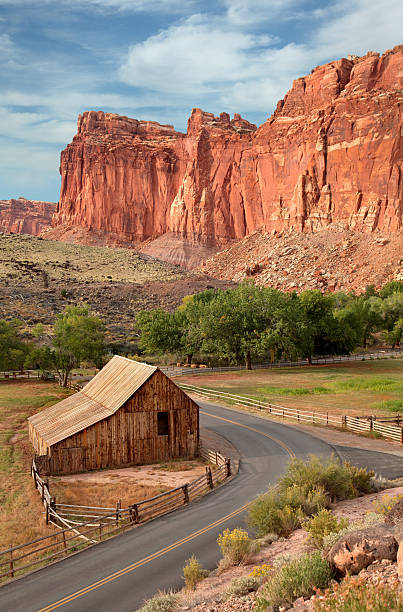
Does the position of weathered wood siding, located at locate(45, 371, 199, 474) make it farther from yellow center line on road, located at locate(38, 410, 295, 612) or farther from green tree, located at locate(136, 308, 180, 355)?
green tree, located at locate(136, 308, 180, 355)

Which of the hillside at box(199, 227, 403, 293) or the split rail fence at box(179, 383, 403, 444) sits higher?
the hillside at box(199, 227, 403, 293)

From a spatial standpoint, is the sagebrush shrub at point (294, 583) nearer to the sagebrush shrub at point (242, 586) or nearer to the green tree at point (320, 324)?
the sagebrush shrub at point (242, 586)

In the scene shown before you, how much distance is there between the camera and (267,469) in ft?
71.5

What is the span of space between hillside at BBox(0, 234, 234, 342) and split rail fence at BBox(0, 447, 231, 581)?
5332 centimetres

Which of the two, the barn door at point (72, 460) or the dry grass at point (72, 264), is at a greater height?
the dry grass at point (72, 264)

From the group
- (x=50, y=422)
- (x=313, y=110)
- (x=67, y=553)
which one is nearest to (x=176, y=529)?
(x=67, y=553)

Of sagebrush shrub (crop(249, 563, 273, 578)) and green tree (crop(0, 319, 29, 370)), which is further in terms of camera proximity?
green tree (crop(0, 319, 29, 370))

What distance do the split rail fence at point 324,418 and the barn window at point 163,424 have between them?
11166 millimetres

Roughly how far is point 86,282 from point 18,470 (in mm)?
82538

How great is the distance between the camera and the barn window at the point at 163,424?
2517cm

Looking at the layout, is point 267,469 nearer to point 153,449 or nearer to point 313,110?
point 153,449

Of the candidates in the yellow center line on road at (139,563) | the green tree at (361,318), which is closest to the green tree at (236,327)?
the green tree at (361,318)

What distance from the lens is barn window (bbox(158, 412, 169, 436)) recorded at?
25.2 m

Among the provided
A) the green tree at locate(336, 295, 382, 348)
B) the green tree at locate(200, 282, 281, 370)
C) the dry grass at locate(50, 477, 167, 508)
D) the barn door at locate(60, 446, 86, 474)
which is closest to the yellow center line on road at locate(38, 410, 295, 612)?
the dry grass at locate(50, 477, 167, 508)
